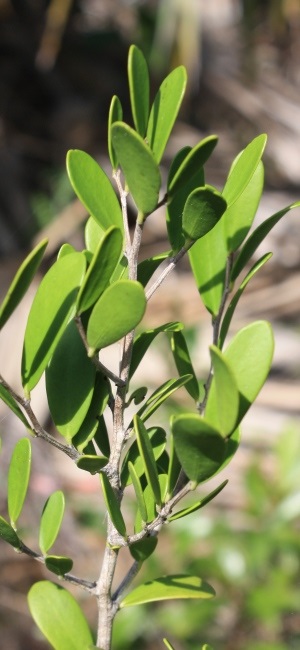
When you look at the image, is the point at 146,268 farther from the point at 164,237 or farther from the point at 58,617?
the point at 164,237

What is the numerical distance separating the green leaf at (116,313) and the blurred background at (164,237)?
80 centimetres

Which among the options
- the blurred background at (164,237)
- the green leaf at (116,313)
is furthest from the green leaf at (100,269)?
the blurred background at (164,237)

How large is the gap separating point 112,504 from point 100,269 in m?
0.08

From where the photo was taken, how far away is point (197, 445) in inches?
10.1

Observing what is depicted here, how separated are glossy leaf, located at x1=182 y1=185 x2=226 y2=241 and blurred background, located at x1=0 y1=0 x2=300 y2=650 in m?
0.80

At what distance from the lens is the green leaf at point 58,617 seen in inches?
12.9

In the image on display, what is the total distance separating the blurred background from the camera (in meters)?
1.11

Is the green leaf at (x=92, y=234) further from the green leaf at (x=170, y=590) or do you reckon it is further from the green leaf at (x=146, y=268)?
the green leaf at (x=170, y=590)

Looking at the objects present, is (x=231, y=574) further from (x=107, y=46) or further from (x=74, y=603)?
(x=107, y=46)

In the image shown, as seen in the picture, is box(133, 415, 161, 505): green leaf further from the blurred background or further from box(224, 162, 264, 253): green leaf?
the blurred background

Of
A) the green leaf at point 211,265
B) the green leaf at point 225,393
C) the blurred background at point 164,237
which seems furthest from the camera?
the blurred background at point 164,237

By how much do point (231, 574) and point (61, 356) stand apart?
→ 2.78 ft

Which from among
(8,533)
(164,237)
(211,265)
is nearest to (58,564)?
(8,533)

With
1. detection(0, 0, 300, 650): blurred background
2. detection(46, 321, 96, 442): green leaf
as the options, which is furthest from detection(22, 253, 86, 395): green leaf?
detection(0, 0, 300, 650): blurred background
